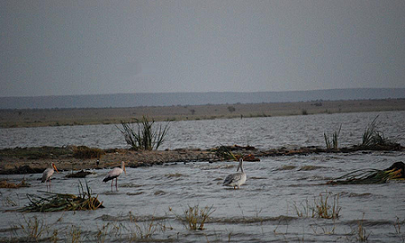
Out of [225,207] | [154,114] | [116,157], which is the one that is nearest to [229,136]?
[116,157]

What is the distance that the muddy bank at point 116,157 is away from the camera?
20281 millimetres

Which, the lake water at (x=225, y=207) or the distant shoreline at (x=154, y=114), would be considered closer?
the lake water at (x=225, y=207)

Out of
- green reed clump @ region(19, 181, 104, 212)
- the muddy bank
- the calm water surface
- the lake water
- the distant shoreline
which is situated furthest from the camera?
the distant shoreline

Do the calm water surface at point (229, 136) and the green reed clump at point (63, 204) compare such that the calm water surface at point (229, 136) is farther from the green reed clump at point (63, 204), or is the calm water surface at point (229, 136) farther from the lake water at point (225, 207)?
the green reed clump at point (63, 204)

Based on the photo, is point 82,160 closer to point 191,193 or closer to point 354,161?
point 191,193

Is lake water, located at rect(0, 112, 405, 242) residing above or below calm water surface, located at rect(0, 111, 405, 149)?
above

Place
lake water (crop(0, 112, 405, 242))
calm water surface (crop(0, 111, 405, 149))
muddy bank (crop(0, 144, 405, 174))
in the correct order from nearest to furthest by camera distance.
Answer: lake water (crop(0, 112, 405, 242))
muddy bank (crop(0, 144, 405, 174))
calm water surface (crop(0, 111, 405, 149))

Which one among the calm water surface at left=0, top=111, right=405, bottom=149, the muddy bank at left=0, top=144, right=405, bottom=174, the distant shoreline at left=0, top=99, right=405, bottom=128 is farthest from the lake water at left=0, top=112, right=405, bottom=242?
the distant shoreline at left=0, top=99, right=405, bottom=128

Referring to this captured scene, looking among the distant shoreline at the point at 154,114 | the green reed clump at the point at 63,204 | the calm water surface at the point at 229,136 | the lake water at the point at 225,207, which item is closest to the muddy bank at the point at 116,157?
the lake water at the point at 225,207

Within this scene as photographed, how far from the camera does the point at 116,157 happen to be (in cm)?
2248

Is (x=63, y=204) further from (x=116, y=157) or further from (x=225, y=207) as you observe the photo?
(x=116, y=157)

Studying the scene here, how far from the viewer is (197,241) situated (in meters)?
8.37

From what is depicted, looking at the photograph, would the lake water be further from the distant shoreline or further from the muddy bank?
the distant shoreline

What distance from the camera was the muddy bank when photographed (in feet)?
66.5
